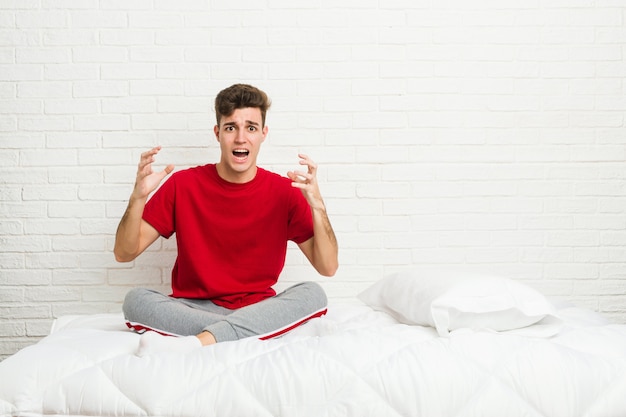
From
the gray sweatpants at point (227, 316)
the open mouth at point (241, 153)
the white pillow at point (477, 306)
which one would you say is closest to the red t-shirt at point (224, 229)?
the open mouth at point (241, 153)

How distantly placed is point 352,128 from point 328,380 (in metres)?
1.56

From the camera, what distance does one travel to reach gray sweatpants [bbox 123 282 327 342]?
204cm

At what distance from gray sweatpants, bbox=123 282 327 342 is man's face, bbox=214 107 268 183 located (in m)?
0.56

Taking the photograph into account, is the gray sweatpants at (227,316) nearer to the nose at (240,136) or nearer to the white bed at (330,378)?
the white bed at (330,378)

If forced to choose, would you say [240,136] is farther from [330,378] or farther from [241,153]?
[330,378]

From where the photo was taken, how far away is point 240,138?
8.24 ft

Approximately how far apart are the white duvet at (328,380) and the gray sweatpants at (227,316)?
0.74 ft

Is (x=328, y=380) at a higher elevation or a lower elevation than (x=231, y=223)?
lower

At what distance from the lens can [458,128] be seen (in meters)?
3.00

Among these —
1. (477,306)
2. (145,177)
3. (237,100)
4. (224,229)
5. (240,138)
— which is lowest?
(477,306)

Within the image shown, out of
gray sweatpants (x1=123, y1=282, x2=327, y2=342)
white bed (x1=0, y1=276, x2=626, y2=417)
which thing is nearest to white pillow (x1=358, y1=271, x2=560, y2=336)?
white bed (x1=0, y1=276, x2=626, y2=417)

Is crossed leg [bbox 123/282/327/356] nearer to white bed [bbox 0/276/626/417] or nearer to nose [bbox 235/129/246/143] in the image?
white bed [bbox 0/276/626/417]

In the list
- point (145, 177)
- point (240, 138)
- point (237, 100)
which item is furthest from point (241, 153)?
point (145, 177)

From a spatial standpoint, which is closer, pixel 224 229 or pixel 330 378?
pixel 330 378
